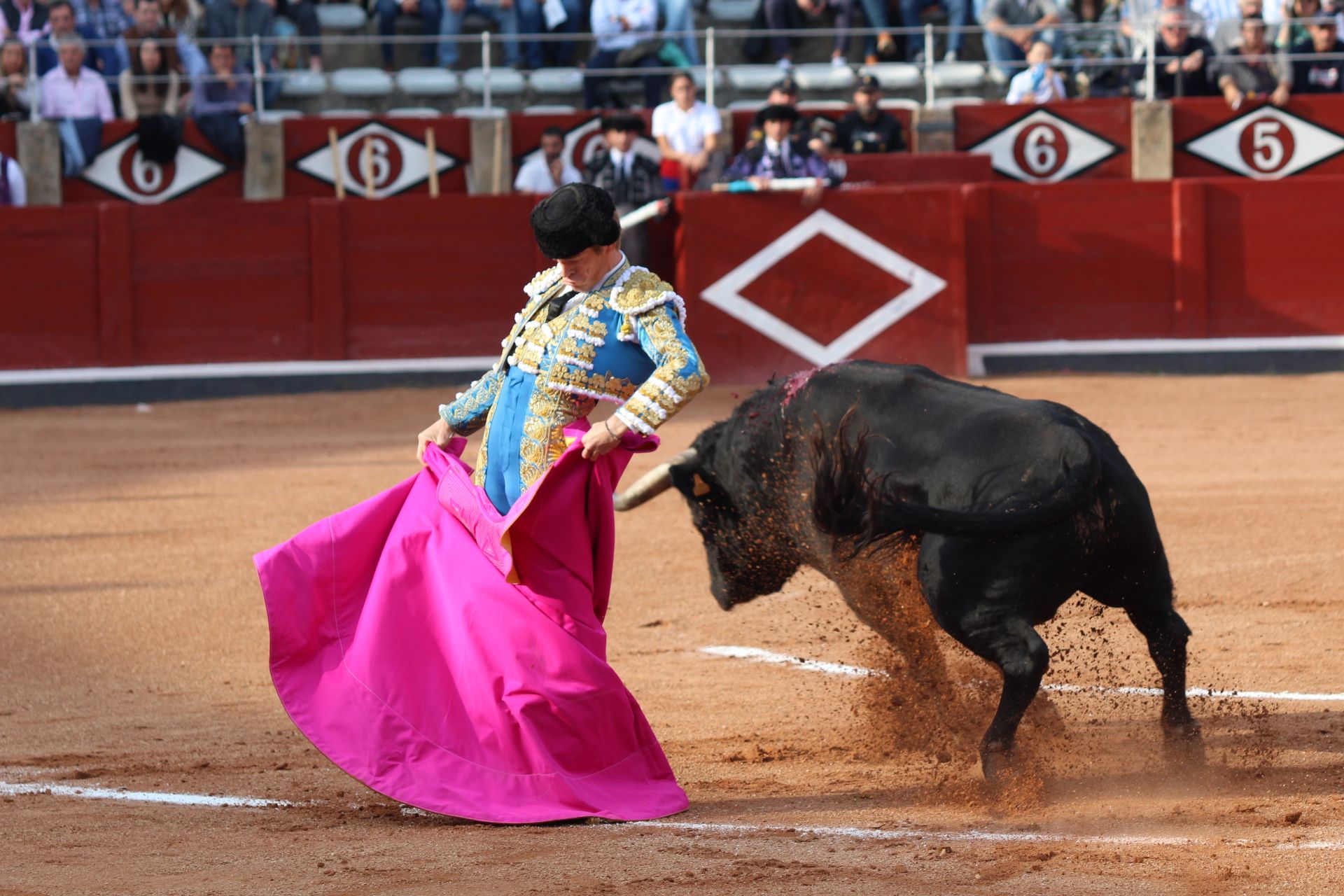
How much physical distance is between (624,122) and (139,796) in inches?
255

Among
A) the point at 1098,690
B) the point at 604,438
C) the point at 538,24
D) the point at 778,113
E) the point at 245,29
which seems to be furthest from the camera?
the point at 538,24

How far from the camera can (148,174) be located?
9922mm

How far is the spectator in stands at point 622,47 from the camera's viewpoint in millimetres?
10445

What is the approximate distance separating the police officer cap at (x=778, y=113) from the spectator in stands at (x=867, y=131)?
0.75 meters

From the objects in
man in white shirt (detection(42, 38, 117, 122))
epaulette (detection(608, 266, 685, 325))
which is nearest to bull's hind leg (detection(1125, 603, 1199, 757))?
epaulette (detection(608, 266, 685, 325))

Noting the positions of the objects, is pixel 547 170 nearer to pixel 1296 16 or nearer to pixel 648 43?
pixel 648 43

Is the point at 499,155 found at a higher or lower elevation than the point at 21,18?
lower

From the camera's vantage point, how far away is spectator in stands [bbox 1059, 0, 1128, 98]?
35.7 feet

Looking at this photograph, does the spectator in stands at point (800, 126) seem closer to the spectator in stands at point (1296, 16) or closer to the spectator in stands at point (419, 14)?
the spectator in stands at point (419, 14)

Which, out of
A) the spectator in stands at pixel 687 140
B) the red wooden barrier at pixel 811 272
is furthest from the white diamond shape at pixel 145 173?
the red wooden barrier at pixel 811 272

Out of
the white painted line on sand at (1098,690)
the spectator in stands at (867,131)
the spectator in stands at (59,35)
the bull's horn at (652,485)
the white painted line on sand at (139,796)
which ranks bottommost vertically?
the white painted line on sand at (1098,690)

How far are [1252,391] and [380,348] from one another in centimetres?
479

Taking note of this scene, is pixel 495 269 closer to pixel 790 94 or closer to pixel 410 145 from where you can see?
pixel 410 145

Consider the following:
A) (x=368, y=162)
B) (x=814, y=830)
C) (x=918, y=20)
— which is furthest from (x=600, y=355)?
(x=918, y=20)
